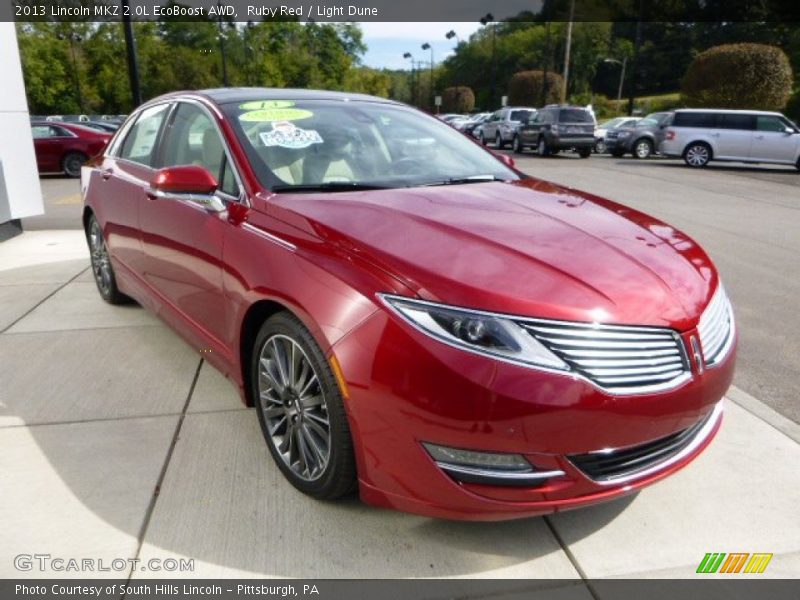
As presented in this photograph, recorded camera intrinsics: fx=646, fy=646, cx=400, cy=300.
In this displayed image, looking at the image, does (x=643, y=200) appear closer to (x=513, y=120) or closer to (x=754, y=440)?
(x=754, y=440)

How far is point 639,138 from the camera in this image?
22781 millimetres

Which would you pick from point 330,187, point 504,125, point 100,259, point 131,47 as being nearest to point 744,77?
point 504,125

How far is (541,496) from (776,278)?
5.28 meters

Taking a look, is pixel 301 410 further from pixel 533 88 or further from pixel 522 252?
pixel 533 88

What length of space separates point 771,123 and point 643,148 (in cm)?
485

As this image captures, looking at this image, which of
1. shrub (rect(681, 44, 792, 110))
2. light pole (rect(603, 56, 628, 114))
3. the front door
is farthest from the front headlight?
light pole (rect(603, 56, 628, 114))

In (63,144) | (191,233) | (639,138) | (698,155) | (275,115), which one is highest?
(275,115)

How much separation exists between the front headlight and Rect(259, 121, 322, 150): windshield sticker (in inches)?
55.9

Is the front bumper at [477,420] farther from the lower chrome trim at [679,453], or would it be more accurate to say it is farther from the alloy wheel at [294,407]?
the alloy wheel at [294,407]

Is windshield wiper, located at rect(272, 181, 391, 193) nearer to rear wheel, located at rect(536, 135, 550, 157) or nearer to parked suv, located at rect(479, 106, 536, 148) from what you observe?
rear wheel, located at rect(536, 135, 550, 157)

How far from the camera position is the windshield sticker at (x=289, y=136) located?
3.10 metres

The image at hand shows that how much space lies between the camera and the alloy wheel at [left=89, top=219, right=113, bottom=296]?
4.92 m

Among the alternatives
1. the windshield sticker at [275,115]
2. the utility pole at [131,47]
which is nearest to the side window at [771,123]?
the utility pole at [131,47]
